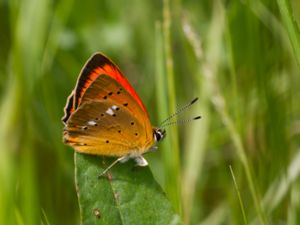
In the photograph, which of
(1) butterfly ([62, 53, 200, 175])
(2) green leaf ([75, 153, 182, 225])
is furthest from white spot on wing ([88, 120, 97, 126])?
(2) green leaf ([75, 153, 182, 225])

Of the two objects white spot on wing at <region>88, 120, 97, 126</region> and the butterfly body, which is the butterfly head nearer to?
the butterfly body

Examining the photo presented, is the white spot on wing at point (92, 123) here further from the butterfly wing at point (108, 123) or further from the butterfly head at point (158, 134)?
the butterfly head at point (158, 134)

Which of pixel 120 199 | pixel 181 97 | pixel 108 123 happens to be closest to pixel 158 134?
pixel 108 123

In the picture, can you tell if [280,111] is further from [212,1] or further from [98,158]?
[212,1]

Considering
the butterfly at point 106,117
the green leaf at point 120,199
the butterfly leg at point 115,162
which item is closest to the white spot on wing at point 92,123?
the butterfly at point 106,117

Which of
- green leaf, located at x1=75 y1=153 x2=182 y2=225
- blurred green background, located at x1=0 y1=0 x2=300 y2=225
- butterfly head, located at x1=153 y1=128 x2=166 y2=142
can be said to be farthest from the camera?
butterfly head, located at x1=153 y1=128 x2=166 y2=142

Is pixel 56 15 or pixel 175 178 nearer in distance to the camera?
pixel 175 178

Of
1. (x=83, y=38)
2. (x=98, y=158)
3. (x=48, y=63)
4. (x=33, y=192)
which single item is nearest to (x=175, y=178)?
(x=98, y=158)

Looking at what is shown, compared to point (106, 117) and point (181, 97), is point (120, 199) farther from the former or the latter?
point (181, 97)
